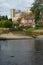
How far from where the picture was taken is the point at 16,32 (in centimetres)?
12256

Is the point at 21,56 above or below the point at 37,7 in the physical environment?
above

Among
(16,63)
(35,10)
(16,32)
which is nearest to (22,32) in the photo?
(16,32)

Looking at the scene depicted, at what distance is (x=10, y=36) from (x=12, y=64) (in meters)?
77.4

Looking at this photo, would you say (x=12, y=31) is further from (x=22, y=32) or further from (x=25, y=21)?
(x=25, y=21)

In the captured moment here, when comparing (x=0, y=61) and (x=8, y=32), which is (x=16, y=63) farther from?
(x=8, y=32)

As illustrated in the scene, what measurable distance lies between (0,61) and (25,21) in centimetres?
15410

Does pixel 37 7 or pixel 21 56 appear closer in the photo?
pixel 21 56

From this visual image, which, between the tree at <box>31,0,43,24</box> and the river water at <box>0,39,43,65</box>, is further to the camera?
the tree at <box>31,0,43,24</box>

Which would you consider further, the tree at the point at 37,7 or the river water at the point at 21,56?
the tree at the point at 37,7

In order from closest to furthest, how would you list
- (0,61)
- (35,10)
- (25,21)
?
(0,61) < (35,10) < (25,21)

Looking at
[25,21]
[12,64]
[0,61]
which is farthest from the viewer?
[25,21]

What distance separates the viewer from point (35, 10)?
13850cm

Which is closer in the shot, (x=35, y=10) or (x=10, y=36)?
(x=10, y=36)

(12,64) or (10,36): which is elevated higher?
(12,64)
